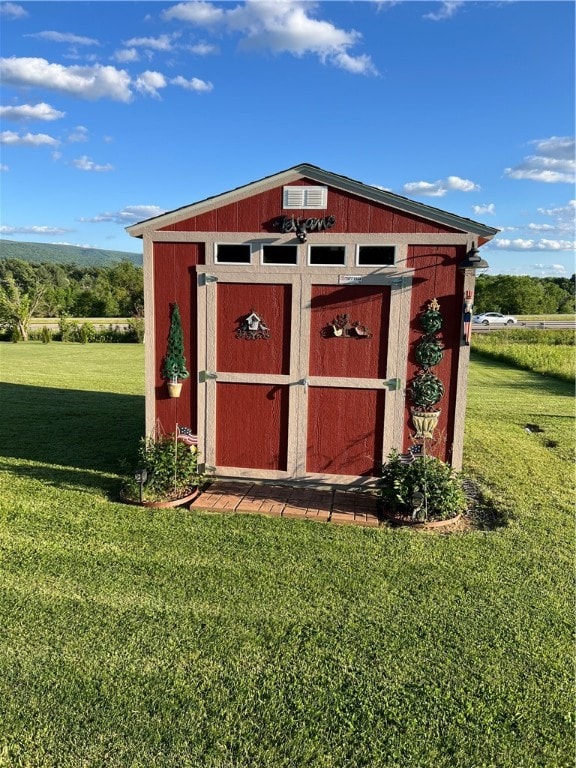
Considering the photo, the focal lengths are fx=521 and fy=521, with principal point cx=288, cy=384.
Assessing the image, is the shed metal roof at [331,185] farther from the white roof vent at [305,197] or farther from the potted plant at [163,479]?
the potted plant at [163,479]

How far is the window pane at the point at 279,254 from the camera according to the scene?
603 cm

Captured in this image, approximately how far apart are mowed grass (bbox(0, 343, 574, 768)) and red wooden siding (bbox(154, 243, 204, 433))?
4.10 ft

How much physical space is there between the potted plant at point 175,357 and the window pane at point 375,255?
2.28m

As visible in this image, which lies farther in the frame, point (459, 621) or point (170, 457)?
point (170, 457)

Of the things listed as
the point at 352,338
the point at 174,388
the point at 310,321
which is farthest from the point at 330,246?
the point at 174,388

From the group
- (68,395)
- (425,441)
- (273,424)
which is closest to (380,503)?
(425,441)

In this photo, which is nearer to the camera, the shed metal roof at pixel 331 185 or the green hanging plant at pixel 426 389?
the shed metal roof at pixel 331 185

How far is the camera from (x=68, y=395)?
41.4 feet

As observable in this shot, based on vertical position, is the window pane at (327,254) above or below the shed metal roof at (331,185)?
below

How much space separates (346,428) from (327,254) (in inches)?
80.4

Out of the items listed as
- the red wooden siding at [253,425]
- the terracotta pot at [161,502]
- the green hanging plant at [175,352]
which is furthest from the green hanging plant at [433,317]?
the terracotta pot at [161,502]

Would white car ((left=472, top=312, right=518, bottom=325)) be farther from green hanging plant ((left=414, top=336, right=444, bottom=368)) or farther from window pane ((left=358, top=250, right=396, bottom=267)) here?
window pane ((left=358, top=250, right=396, bottom=267))

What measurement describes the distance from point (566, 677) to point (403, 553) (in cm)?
167

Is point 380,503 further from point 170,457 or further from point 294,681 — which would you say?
point 294,681
